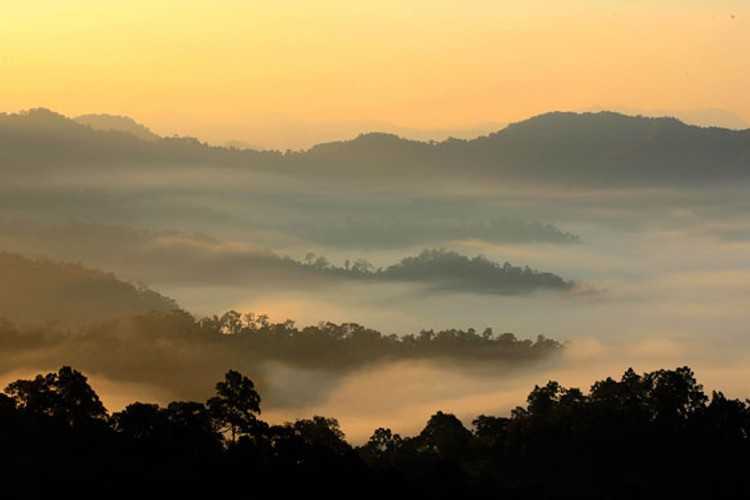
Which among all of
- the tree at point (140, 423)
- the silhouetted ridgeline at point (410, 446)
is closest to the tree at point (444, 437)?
the silhouetted ridgeline at point (410, 446)

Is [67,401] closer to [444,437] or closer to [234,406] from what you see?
[234,406]

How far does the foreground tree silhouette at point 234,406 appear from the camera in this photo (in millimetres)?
71125

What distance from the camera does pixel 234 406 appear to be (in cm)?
7150

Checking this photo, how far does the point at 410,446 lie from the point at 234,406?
2220cm

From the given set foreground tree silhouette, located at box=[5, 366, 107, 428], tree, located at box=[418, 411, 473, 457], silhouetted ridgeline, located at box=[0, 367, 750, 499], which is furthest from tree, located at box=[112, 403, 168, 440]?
tree, located at box=[418, 411, 473, 457]

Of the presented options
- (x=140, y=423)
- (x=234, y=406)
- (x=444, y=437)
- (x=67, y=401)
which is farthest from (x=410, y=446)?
(x=67, y=401)

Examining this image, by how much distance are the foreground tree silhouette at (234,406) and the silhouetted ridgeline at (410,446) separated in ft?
0.24

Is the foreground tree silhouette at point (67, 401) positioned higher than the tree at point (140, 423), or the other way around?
the foreground tree silhouette at point (67, 401)

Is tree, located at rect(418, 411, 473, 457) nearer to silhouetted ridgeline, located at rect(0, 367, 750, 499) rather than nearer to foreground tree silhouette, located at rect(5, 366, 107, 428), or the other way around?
silhouetted ridgeline, located at rect(0, 367, 750, 499)

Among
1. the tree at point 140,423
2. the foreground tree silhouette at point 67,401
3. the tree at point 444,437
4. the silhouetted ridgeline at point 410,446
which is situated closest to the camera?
the silhouetted ridgeline at point 410,446

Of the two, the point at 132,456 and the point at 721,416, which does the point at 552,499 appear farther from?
the point at 132,456

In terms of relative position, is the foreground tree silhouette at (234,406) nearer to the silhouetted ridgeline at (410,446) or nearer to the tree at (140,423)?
the silhouetted ridgeline at (410,446)

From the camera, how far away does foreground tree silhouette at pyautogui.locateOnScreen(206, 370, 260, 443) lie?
71.1 meters

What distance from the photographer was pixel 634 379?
96.4 meters
